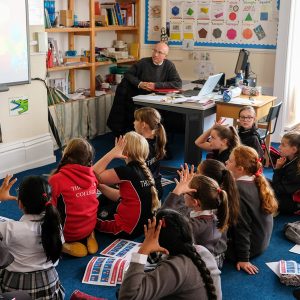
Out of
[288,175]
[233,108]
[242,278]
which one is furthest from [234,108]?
[242,278]

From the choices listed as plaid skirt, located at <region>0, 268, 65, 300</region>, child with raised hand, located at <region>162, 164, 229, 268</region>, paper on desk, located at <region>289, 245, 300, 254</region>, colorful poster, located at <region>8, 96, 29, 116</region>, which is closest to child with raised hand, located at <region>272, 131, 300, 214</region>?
paper on desk, located at <region>289, 245, 300, 254</region>

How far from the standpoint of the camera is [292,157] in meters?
3.82

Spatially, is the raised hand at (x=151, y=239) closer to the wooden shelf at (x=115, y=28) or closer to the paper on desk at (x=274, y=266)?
the paper on desk at (x=274, y=266)

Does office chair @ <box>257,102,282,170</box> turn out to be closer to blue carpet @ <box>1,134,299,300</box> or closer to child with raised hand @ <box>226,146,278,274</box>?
blue carpet @ <box>1,134,299,300</box>

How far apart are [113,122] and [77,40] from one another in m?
1.18

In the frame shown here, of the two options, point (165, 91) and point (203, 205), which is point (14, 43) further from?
point (203, 205)

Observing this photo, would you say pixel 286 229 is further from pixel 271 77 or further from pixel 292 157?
pixel 271 77

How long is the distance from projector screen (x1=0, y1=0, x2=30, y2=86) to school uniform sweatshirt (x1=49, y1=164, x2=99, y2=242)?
68.1 inches

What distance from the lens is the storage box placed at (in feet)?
18.2

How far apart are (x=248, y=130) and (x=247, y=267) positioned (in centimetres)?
157

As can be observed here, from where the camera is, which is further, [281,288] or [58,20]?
[58,20]

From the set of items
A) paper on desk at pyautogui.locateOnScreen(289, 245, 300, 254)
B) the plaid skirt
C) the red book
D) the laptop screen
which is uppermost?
the laptop screen

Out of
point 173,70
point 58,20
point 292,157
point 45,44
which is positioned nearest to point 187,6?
point 173,70

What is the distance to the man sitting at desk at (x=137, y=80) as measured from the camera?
5539mm
